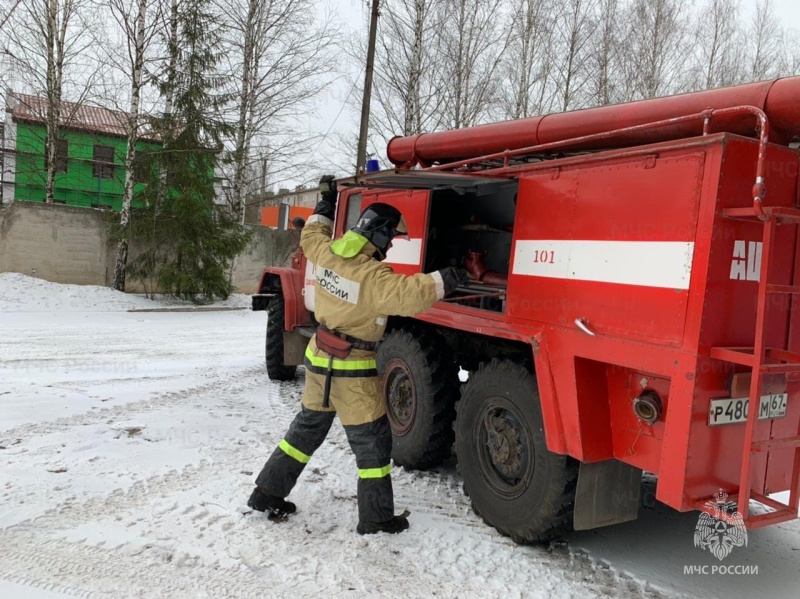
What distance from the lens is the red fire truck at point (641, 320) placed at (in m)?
2.59

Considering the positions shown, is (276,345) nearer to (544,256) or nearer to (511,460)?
(511,460)

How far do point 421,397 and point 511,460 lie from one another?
42.8 inches

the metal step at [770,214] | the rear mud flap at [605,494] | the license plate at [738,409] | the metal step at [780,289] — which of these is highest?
the metal step at [770,214]

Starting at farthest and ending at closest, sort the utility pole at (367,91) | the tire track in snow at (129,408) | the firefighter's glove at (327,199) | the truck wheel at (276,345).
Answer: the utility pole at (367,91) < the truck wheel at (276,345) < the tire track in snow at (129,408) < the firefighter's glove at (327,199)

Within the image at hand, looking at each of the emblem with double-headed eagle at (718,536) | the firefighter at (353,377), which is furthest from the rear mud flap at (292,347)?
the emblem with double-headed eagle at (718,536)

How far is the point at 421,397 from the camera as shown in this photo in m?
4.49

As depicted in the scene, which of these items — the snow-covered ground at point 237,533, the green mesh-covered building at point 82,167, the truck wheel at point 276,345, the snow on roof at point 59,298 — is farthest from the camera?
the green mesh-covered building at point 82,167

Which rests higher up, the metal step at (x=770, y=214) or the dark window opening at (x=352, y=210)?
the dark window opening at (x=352, y=210)

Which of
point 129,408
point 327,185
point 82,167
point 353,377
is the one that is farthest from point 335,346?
point 82,167

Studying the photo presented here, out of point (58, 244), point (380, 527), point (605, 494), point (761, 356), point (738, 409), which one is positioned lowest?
point (380, 527)

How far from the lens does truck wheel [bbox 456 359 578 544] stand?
3240 mm

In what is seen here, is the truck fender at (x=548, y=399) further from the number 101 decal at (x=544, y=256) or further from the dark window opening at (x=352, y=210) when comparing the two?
the dark window opening at (x=352, y=210)

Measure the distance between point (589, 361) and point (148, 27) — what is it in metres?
15.0

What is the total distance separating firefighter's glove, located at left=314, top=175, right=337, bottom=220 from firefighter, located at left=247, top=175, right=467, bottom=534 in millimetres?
617
